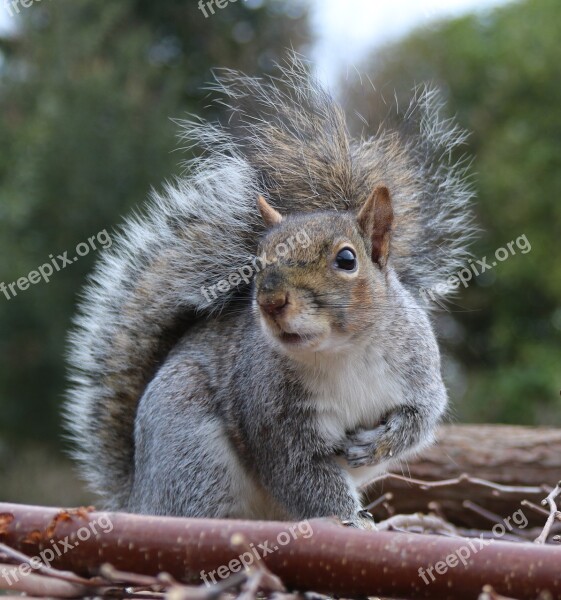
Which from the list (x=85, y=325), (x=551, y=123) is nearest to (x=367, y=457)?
(x=85, y=325)

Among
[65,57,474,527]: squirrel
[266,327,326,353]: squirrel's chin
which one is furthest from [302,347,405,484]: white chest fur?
[266,327,326,353]: squirrel's chin

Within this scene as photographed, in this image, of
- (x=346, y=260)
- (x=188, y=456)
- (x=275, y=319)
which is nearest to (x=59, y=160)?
(x=188, y=456)

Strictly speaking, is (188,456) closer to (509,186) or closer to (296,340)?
(296,340)

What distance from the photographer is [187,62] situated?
892cm

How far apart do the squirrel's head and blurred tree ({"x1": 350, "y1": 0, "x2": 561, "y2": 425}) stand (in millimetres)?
5843

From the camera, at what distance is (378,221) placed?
5.80 ft

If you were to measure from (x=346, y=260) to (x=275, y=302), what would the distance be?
22 cm

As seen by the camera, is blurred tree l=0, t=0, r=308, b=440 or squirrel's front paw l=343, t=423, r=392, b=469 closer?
squirrel's front paw l=343, t=423, r=392, b=469

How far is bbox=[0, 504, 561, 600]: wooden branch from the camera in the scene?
1.01m

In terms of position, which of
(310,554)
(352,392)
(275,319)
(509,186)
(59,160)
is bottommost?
(310,554)

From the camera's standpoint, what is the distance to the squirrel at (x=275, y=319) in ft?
5.56

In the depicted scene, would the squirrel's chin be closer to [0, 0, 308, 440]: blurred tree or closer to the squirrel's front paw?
the squirrel's front paw

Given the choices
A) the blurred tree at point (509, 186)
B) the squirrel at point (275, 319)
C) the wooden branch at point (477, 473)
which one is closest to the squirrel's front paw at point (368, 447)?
the squirrel at point (275, 319)

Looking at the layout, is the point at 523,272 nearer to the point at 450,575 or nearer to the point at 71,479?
the point at 71,479
